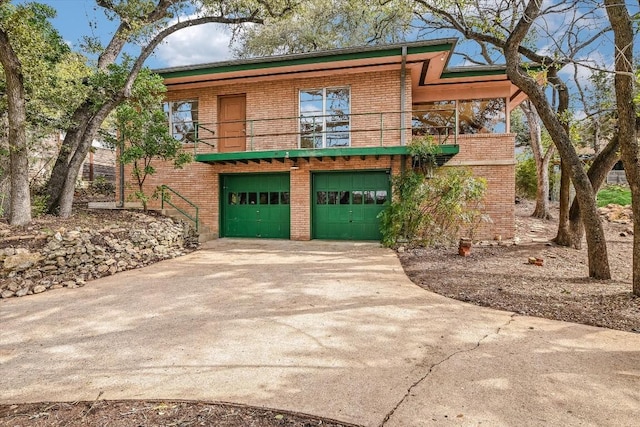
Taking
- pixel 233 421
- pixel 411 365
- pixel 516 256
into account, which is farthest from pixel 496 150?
pixel 233 421

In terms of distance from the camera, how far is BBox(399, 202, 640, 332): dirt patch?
14.6 feet

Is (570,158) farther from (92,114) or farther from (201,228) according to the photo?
(92,114)

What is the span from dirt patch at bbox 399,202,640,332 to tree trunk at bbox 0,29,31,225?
325 inches

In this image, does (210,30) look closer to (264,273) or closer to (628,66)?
(264,273)

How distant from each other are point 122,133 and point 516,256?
1142 cm

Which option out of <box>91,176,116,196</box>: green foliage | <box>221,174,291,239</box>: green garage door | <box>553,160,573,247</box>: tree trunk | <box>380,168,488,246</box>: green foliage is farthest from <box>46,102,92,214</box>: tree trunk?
<box>553,160,573,247</box>: tree trunk

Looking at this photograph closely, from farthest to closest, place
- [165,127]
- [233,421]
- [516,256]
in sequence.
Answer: [165,127] → [516,256] → [233,421]

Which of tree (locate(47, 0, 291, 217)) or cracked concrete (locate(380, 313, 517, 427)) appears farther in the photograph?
tree (locate(47, 0, 291, 217))

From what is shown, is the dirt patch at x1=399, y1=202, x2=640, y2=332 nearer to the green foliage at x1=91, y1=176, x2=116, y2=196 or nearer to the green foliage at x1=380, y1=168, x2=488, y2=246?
the green foliage at x1=380, y1=168, x2=488, y2=246

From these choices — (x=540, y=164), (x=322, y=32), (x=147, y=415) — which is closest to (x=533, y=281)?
(x=147, y=415)

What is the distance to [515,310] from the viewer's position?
4531 mm

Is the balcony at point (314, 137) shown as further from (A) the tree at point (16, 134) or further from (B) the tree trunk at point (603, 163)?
(A) the tree at point (16, 134)

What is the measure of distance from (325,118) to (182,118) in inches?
209

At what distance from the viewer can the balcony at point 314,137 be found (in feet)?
33.9
